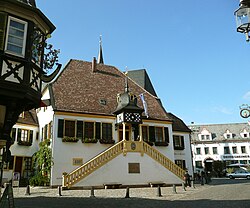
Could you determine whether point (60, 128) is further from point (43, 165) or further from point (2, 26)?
point (2, 26)

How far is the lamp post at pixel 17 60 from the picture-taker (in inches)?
432

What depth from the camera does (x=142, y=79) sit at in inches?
1321

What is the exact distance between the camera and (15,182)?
23047mm

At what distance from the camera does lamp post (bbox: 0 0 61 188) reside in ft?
36.0

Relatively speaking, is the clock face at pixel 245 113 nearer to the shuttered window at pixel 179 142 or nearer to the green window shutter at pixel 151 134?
the green window shutter at pixel 151 134

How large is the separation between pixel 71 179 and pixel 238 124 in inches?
1776

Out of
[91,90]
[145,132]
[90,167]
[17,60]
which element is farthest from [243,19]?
[91,90]

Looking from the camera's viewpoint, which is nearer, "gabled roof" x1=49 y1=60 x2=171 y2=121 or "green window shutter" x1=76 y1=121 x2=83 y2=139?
"green window shutter" x1=76 y1=121 x2=83 y2=139

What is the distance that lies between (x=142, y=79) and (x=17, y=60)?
76.3 ft

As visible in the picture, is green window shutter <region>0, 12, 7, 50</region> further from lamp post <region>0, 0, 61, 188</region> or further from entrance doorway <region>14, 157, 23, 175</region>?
entrance doorway <region>14, 157, 23, 175</region>

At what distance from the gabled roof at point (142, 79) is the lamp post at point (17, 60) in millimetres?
21313

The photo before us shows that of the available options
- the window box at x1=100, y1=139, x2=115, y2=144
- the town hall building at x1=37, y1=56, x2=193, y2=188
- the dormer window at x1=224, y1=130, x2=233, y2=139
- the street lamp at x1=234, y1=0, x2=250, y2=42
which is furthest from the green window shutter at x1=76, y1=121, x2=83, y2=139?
the dormer window at x1=224, y1=130, x2=233, y2=139

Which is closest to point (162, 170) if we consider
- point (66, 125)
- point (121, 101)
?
point (121, 101)

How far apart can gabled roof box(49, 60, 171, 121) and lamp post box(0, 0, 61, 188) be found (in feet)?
35.6
